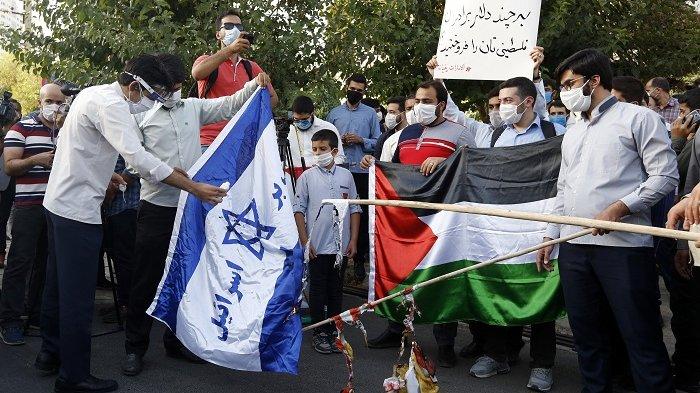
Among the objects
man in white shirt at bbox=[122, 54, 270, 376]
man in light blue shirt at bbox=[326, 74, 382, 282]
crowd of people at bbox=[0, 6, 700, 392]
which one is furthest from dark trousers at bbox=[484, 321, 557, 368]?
man in light blue shirt at bbox=[326, 74, 382, 282]

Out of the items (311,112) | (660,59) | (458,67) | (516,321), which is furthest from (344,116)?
(660,59)

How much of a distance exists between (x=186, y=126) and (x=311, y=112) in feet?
6.52

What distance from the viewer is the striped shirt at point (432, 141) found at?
17.5 feet

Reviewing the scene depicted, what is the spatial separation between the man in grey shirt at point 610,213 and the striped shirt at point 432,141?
1239 millimetres

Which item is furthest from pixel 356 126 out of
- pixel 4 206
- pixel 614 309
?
pixel 614 309

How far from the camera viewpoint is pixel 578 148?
4.09m

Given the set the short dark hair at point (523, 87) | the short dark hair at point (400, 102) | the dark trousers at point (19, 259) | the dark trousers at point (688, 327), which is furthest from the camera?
the short dark hair at point (400, 102)

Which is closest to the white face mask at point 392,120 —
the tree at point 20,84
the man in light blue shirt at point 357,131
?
the man in light blue shirt at point 357,131

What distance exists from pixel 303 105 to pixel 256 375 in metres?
Answer: 2.78

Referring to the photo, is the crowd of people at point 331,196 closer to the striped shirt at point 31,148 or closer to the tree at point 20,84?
the striped shirt at point 31,148

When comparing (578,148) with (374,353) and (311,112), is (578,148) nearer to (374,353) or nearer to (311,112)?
(374,353)

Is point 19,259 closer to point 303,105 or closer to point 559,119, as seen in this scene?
point 303,105

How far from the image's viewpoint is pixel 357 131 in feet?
25.9

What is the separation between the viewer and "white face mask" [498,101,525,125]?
4.95 meters
